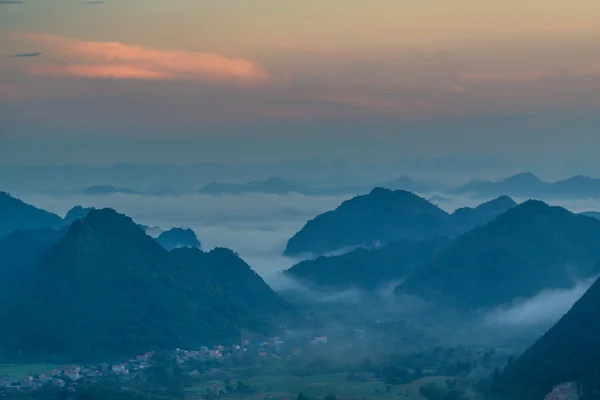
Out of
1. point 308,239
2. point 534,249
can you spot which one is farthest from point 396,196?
point 534,249

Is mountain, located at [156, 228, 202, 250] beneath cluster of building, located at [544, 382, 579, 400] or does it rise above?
above

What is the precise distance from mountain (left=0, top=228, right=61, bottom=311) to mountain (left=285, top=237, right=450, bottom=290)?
83.8ft

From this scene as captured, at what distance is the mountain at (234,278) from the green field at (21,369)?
20.7 m

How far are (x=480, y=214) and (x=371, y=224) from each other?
12.7 m

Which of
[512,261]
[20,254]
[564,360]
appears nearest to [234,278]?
[20,254]

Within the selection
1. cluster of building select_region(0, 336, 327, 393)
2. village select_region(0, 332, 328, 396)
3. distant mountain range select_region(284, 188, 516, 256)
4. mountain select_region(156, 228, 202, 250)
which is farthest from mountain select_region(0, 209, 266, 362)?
distant mountain range select_region(284, 188, 516, 256)

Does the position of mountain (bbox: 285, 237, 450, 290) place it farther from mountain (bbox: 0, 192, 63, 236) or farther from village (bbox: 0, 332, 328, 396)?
mountain (bbox: 0, 192, 63, 236)

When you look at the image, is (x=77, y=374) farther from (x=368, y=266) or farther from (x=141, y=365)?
(x=368, y=266)

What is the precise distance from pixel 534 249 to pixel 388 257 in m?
21.0

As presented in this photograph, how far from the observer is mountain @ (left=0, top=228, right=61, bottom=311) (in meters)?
115

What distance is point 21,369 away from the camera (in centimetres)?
9038

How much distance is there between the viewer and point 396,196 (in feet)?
524

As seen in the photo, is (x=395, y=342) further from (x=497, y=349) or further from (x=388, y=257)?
(x=388, y=257)

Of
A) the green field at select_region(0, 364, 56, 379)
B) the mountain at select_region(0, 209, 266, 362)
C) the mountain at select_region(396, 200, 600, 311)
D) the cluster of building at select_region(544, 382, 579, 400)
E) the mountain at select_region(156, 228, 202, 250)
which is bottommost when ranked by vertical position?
the cluster of building at select_region(544, 382, 579, 400)
